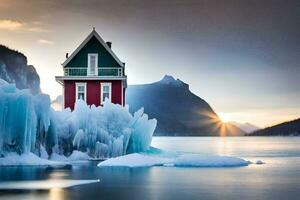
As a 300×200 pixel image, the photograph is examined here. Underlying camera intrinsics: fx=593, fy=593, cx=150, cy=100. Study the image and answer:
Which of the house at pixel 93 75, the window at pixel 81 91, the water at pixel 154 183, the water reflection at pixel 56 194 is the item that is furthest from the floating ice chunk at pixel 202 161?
the water reflection at pixel 56 194

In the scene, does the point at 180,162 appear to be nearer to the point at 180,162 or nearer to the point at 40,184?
the point at 180,162

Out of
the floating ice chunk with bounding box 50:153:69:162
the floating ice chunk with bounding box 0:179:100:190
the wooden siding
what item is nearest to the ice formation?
the floating ice chunk with bounding box 50:153:69:162

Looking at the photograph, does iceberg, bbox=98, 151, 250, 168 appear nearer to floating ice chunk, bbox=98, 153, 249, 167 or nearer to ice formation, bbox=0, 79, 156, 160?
floating ice chunk, bbox=98, 153, 249, 167

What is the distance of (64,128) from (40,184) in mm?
18155

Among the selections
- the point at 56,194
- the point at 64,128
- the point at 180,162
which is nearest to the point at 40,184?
the point at 56,194

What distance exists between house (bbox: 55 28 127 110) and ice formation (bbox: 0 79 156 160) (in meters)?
5.88

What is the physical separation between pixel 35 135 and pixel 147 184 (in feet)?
49.0

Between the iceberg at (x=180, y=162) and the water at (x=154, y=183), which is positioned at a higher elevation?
the iceberg at (x=180, y=162)

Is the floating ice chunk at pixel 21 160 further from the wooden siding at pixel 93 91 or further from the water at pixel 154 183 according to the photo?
the wooden siding at pixel 93 91

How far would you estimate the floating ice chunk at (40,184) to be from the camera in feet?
91.2

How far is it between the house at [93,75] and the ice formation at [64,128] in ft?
19.3

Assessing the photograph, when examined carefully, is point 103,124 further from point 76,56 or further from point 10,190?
point 10,190

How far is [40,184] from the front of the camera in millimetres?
29281

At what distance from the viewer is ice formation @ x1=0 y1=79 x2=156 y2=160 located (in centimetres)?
4153
